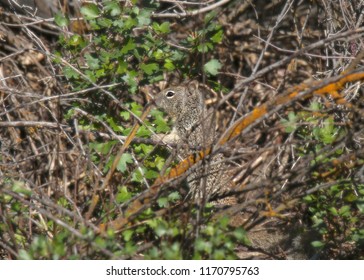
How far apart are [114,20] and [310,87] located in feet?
5.79

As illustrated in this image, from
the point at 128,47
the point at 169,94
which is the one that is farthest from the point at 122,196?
the point at 169,94

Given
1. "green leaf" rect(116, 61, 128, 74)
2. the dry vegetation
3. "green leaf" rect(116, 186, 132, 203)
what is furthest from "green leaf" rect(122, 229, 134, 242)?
"green leaf" rect(116, 61, 128, 74)

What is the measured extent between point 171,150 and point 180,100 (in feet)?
5.01

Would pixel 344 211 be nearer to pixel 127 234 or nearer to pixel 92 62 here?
pixel 127 234

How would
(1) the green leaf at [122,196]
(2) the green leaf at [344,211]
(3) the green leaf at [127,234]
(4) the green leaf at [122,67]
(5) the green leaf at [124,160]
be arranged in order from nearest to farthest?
(3) the green leaf at [127,234]
(2) the green leaf at [344,211]
(1) the green leaf at [122,196]
(5) the green leaf at [124,160]
(4) the green leaf at [122,67]

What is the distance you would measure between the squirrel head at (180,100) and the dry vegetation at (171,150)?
0.60 ft

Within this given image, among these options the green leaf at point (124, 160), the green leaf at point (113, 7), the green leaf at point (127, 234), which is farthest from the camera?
the green leaf at point (113, 7)

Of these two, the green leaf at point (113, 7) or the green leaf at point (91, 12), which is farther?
the green leaf at point (91, 12)

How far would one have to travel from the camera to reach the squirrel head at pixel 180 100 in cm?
654

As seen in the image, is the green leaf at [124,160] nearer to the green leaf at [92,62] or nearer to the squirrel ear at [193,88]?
the green leaf at [92,62]

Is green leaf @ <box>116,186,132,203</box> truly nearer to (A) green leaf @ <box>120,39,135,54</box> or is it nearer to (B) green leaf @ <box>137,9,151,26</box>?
(A) green leaf @ <box>120,39,135,54</box>

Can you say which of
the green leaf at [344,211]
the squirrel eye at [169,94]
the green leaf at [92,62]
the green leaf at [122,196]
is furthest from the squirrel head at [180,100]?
the green leaf at [344,211]

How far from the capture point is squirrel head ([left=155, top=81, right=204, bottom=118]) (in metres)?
6.54
